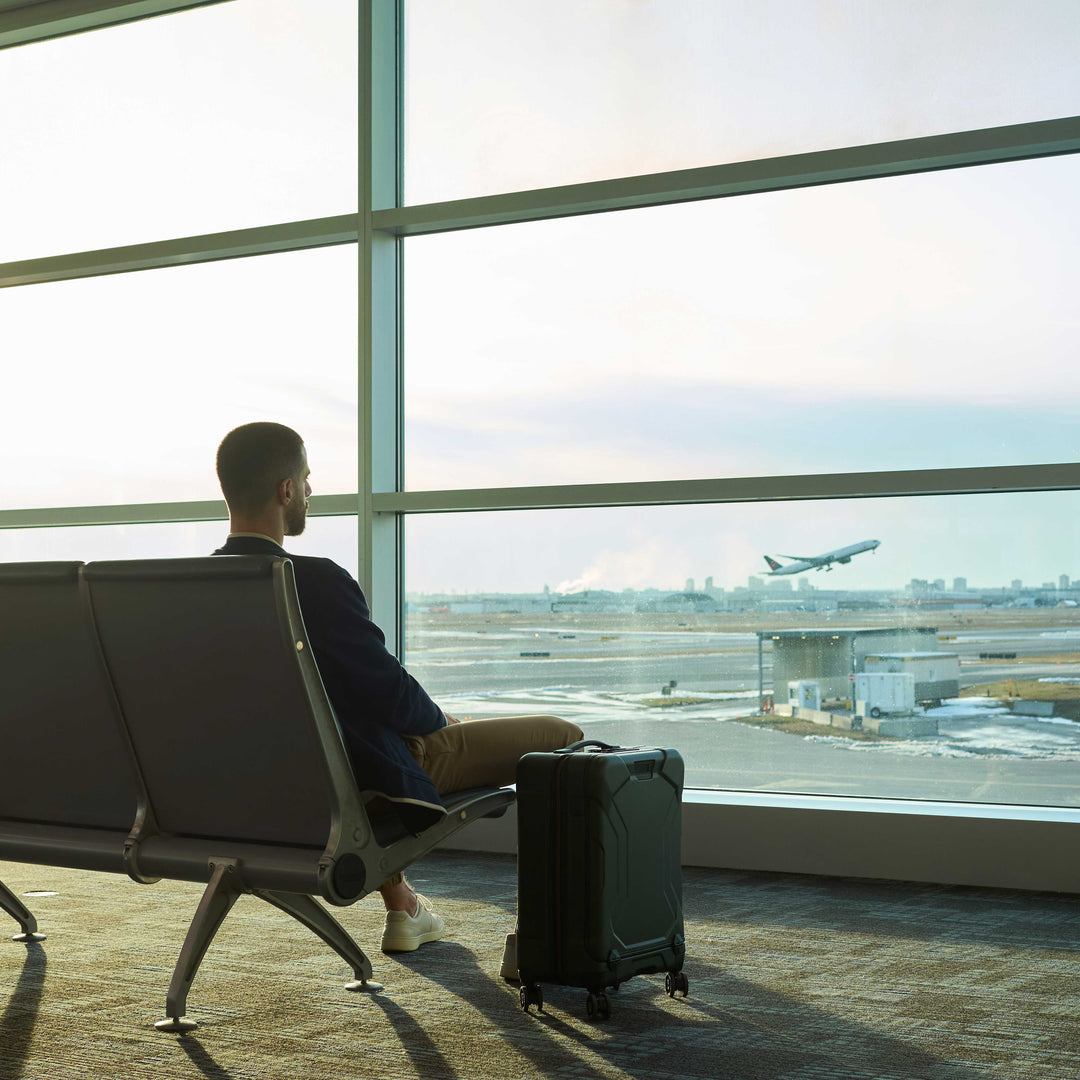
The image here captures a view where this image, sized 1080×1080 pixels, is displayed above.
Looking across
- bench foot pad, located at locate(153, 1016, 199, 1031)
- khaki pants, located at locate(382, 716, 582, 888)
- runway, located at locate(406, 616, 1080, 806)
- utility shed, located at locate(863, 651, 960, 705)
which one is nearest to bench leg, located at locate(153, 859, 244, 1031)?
bench foot pad, located at locate(153, 1016, 199, 1031)

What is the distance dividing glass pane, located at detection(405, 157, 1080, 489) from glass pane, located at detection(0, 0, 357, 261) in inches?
28.6

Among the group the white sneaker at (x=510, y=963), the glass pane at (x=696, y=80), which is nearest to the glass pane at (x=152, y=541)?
the glass pane at (x=696, y=80)

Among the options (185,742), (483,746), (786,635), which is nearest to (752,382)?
(786,635)

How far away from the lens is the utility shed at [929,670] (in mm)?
4102

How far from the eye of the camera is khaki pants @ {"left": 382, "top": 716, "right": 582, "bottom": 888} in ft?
8.66

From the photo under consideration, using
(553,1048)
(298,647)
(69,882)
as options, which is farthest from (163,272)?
(553,1048)

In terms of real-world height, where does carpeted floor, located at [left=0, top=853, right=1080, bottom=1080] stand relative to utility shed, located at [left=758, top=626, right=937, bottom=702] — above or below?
below

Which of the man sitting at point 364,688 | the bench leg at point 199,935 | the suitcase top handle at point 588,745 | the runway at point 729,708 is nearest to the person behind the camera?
the bench leg at point 199,935

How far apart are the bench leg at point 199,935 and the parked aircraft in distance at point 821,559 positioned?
2391mm

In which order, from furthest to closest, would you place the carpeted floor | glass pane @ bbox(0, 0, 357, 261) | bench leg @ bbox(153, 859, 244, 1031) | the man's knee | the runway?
1. glass pane @ bbox(0, 0, 357, 261)
2. the runway
3. the man's knee
4. bench leg @ bbox(153, 859, 244, 1031)
5. the carpeted floor

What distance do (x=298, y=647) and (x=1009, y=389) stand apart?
2.73 m

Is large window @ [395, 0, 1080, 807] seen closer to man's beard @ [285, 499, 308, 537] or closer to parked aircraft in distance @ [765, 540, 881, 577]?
parked aircraft in distance @ [765, 540, 881, 577]

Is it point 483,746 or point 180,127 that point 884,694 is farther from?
point 180,127

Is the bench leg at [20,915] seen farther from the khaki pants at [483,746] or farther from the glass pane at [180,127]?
the glass pane at [180,127]
